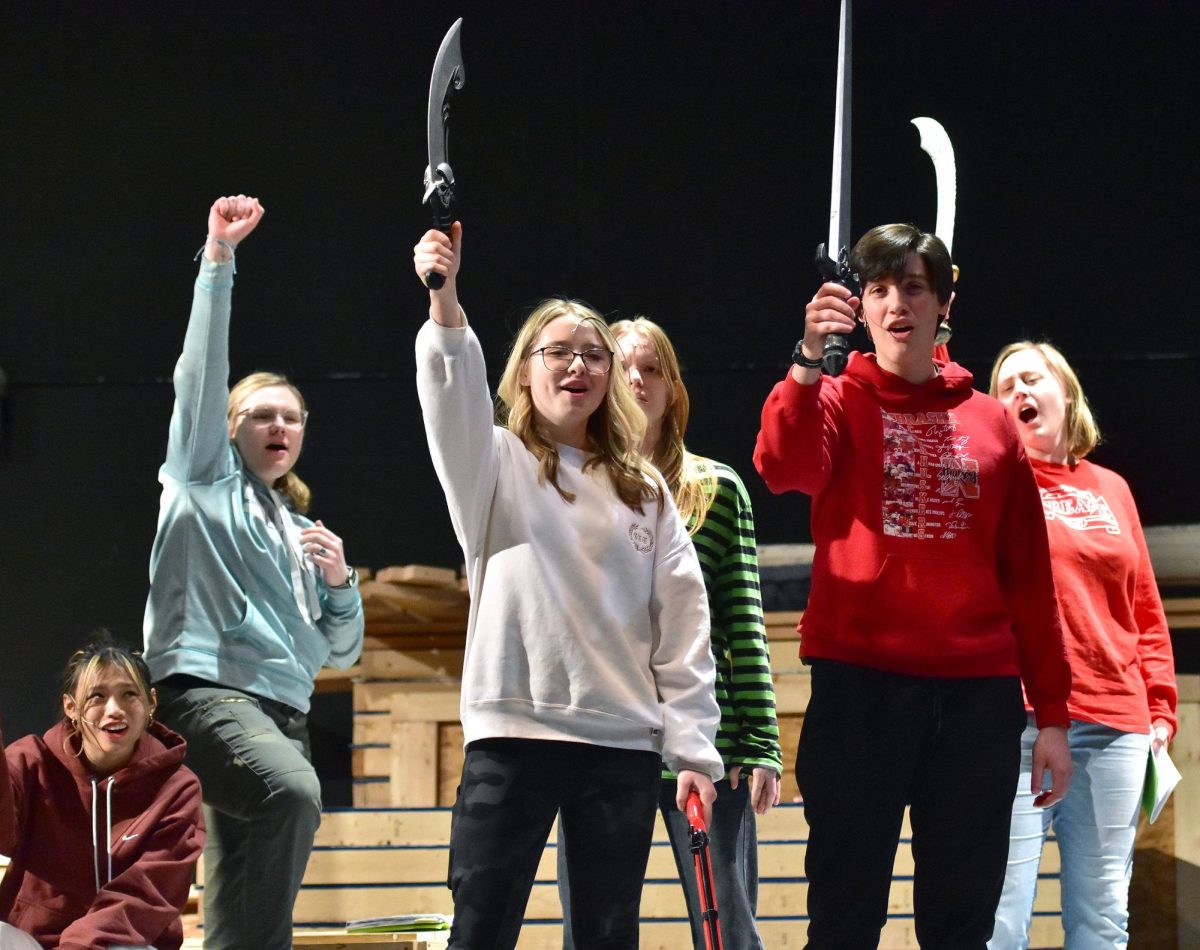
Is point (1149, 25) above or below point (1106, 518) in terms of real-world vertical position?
above

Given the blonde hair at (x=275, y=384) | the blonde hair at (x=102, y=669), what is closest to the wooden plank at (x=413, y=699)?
the blonde hair at (x=275, y=384)

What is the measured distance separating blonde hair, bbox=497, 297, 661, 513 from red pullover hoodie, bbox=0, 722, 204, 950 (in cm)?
104

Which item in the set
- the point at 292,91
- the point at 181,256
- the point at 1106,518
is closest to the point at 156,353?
the point at 181,256

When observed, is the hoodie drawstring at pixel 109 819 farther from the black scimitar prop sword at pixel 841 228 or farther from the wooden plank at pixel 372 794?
the black scimitar prop sword at pixel 841 228

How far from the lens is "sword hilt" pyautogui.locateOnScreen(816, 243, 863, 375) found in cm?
180

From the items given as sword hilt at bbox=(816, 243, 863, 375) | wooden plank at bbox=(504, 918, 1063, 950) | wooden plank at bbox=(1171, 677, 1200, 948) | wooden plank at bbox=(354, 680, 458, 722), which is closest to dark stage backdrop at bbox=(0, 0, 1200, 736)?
wooden plank at bbox=(354, 680, 458, 722)

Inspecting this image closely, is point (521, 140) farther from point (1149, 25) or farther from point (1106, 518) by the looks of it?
point (1106, 518)

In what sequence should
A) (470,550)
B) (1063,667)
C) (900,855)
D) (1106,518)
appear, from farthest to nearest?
(900,855), (1106,518), (1063,667), (470,550)

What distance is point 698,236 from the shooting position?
15.8ft

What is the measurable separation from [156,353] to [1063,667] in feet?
11.4

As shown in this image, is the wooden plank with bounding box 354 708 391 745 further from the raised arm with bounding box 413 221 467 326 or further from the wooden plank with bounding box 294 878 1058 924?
the raised arm with bounding box 413 221 467 326

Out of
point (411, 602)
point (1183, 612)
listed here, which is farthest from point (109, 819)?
point (1183, 612)

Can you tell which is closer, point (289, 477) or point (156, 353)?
point (289, 477)

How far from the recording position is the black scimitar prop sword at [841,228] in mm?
1818
